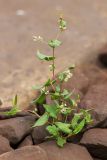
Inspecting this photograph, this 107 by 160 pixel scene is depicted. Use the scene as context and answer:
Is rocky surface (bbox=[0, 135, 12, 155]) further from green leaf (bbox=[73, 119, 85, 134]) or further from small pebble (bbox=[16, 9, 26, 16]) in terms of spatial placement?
small pebble (bbox=[16, 9, 26, 16])

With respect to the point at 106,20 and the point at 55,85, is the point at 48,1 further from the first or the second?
the point at 55,85

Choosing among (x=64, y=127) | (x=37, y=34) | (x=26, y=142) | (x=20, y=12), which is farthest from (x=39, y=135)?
(x=20, y=12)

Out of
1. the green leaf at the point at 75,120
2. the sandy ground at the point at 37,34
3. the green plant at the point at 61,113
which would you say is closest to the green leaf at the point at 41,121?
the green plant at the point at 61,113

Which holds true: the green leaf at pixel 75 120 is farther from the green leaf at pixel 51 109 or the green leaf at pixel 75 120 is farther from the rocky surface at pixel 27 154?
the rocky surface at pixel 27 154

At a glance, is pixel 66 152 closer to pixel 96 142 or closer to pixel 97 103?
pixel 96 142

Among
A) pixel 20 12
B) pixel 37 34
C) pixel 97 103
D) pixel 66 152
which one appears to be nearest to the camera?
pixel 66 152

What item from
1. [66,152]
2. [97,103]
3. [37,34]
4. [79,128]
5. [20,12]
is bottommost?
[66,152]
